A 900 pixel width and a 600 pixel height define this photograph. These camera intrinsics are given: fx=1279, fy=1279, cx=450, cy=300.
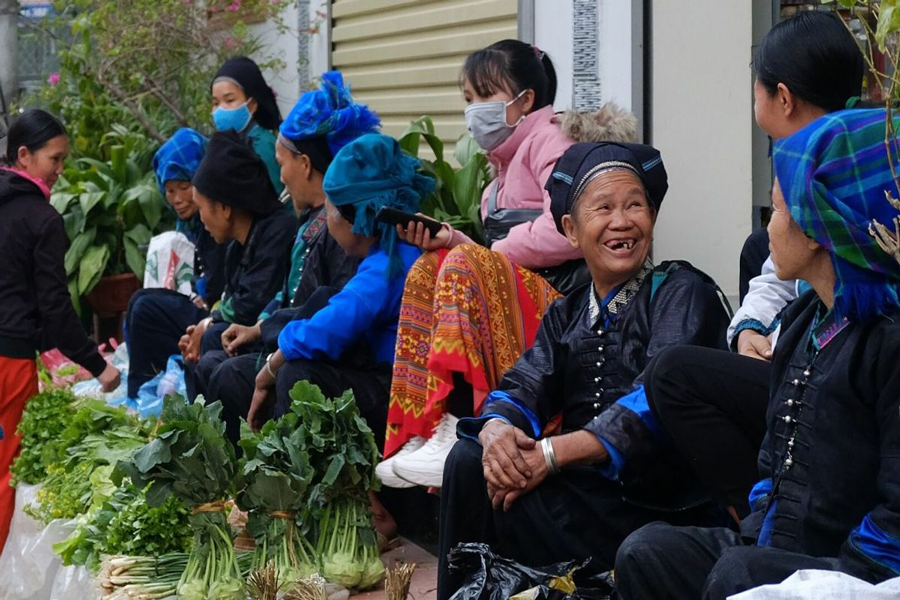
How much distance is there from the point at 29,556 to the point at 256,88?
9.93 ft

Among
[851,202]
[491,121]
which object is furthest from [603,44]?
[851,202]

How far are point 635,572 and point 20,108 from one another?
34.2 feet

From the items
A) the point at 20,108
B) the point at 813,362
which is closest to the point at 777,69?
the point at 813,362

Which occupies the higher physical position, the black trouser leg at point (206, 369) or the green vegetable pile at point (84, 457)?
the black trouser leg at point (206, 369)

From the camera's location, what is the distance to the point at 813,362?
2629 mm

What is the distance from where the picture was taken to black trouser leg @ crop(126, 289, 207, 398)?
7082 millimetres

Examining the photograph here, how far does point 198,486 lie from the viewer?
4.20m

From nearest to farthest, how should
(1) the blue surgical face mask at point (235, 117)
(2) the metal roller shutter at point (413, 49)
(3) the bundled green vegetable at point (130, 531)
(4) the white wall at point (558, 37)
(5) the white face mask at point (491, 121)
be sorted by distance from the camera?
(3) the bundled green vegetable at point (130, 531) < (5) the white face mask at point (491, 121) < (4) the white wall at point (558, 37) < (1) the blue surgical face mask at point (235, 117) < (2) the metal roller shutter at point (413, 49)

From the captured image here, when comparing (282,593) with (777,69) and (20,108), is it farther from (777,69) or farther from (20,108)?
(20,108)

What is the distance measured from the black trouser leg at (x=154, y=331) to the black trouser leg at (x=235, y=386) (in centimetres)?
160

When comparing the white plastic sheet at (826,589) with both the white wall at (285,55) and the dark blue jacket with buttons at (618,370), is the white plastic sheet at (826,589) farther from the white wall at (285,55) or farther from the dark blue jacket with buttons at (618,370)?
the white wall at (285,55)

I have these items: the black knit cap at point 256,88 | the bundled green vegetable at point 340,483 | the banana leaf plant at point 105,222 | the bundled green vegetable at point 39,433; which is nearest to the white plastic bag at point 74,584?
the bundled green vegetable at point 340,483

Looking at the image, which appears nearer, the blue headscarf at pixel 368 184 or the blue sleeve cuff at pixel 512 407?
the blue sleeve cuff at pixel 512 407

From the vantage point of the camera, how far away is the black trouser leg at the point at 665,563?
2713 mm
